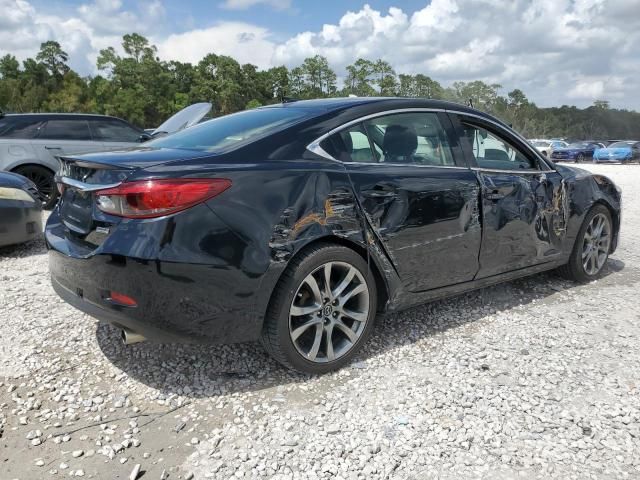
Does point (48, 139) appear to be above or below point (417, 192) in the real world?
above

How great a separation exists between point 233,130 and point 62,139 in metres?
6.77

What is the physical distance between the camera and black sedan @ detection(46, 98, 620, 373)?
2576 millimetres

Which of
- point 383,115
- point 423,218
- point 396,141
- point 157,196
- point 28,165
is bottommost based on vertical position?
point 423,218

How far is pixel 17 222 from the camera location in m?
5.61

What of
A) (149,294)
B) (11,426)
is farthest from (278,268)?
(11,426)

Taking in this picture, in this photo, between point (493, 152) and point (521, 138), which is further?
point (521, 138)

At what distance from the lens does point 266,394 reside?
292cm

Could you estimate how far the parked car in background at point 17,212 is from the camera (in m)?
5.50

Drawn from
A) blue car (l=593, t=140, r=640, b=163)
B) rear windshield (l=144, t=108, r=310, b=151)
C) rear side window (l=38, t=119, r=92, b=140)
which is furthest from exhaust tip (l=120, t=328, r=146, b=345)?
blue car (l=593, t=140, r=640, b=163)

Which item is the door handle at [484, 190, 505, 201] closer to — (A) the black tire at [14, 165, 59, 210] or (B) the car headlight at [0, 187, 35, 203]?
(B) the car headlight at [0, 187, 35, 203]

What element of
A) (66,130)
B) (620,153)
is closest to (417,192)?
(66,130)

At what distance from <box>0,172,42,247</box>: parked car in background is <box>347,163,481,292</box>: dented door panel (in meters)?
4.17

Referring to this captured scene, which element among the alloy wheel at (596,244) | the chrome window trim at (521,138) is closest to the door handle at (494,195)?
the chrome window trim at (521,138)

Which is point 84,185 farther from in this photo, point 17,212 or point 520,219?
point 17,212
